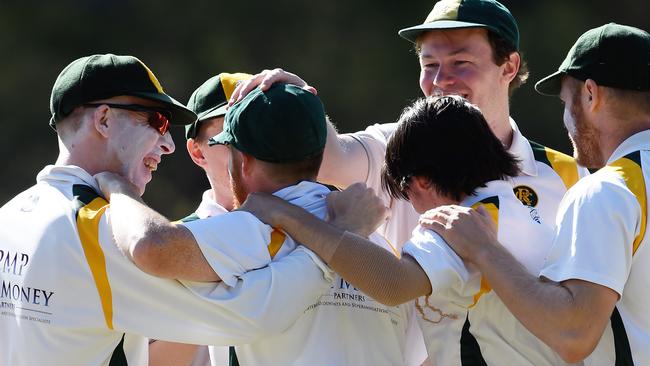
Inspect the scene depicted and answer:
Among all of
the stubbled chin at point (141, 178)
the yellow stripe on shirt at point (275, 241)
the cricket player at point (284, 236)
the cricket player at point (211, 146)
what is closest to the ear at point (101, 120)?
the stubbled chin at point (141, 178)

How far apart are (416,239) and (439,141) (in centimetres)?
28

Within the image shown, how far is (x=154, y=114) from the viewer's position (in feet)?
12.2

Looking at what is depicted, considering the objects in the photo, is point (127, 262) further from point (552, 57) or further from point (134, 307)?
point (552, 57)

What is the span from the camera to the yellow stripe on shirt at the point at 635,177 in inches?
126

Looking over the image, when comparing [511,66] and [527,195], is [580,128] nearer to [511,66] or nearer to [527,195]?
[527,195]

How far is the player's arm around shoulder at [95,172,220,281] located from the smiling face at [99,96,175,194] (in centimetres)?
43

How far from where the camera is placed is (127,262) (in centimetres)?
322

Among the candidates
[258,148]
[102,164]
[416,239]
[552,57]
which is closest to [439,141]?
[416,239]

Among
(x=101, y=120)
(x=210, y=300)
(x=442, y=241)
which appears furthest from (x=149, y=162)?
(x=442, y=241)

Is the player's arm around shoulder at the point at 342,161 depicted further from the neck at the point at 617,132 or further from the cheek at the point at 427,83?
the neck at the point at 617,132

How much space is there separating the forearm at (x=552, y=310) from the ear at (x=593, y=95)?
62 cm

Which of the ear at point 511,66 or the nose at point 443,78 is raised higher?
the nose at point 443,78

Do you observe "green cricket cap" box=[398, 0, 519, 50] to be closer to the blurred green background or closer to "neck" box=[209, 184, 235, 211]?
"neck" box=[209, 184, 235, 211]

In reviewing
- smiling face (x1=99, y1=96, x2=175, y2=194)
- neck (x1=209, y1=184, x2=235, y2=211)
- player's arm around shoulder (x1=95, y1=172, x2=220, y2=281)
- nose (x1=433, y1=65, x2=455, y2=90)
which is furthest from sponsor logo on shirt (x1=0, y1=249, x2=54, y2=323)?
nose (x1=433, y1=65, x2=455, y2=90)
